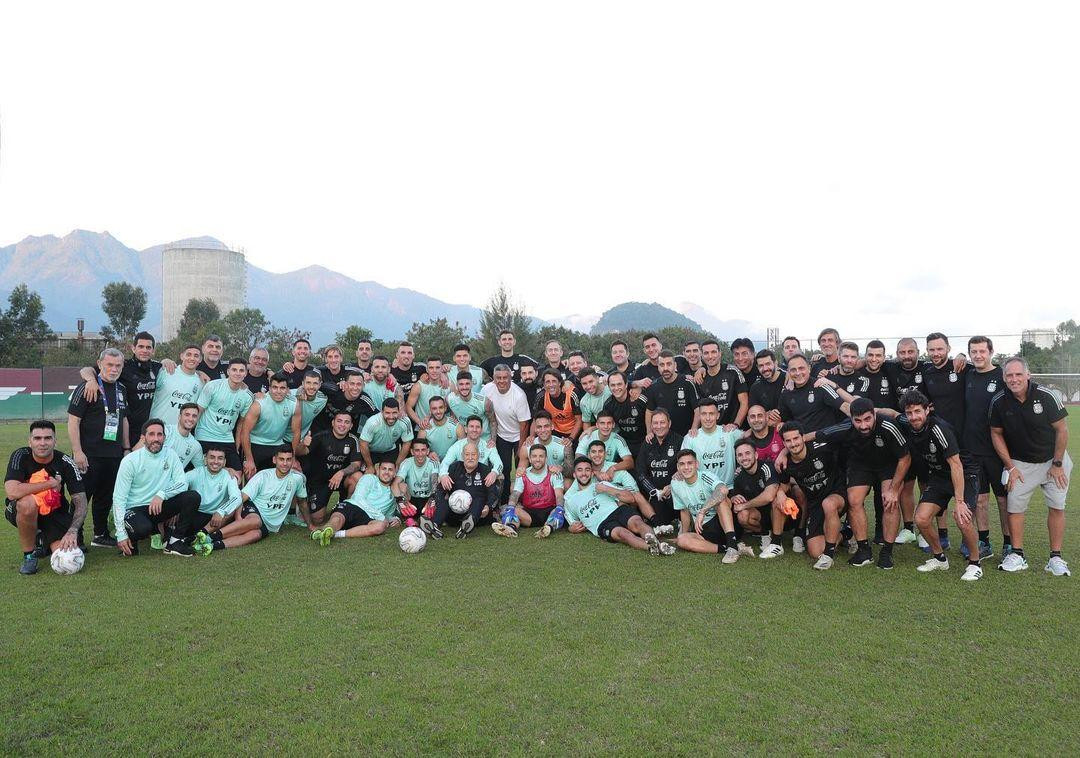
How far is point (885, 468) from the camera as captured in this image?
6082 millimetres

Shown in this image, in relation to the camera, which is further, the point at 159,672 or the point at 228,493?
the point at 228,493

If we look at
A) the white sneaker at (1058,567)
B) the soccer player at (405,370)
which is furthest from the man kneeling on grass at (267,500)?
the white sneaker at (1058,567)

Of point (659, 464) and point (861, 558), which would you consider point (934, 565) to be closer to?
point (861, 558)

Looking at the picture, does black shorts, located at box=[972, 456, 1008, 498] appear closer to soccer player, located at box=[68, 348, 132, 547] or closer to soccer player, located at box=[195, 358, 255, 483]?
soccer player, located at box=[195, 358, 255, 483]

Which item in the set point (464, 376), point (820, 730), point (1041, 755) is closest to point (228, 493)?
point (464, 376)

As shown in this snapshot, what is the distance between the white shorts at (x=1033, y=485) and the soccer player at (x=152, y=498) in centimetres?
698

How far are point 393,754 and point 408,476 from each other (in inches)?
197

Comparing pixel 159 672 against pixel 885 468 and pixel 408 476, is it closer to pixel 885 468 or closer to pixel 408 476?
pixel 408 476

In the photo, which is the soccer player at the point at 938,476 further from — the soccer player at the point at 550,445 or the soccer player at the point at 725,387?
the soccer player at the point at 550,445

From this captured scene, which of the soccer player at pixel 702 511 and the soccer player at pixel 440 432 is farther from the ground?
the soccer player at pixel 440 432

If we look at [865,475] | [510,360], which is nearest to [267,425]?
[510,360]

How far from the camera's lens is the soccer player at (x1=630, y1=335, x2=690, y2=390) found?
26.3ft

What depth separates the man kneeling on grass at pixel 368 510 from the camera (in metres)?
7.21

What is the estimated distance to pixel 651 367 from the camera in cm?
846
